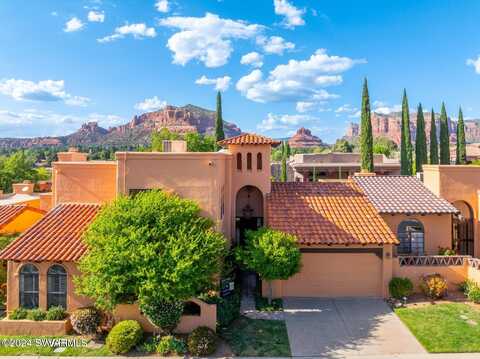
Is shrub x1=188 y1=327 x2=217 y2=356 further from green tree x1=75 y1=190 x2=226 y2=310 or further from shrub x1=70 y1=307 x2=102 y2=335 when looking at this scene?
shrub x1=70 y1=307 x2=102 y2=335

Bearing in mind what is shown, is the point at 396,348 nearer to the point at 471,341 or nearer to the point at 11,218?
the point at 471,341

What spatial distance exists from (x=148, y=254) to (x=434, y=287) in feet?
46.5

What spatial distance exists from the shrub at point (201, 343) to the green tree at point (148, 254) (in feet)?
4.87

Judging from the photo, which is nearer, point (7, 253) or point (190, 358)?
point (190, 358)

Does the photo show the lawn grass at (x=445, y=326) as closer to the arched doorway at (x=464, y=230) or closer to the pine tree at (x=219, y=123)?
the arched doorway at (x=464, y=230)

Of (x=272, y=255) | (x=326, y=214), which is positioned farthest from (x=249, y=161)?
(x=272, y=255)

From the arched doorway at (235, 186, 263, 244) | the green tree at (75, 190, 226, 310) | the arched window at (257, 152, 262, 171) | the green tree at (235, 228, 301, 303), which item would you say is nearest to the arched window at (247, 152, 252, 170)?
the arched window at (257, 152, 262, 171)

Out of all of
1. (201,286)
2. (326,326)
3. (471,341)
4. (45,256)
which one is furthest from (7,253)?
(471,341)

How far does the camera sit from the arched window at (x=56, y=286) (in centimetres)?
1507

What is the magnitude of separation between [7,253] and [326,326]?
14.1 meters

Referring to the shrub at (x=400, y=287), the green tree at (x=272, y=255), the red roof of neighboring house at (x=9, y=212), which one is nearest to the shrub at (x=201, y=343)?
the green tree at (x=272, y=255)

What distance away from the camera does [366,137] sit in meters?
44.2

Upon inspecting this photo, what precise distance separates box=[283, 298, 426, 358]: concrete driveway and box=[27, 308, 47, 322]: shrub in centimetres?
1041

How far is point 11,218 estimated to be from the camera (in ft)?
67.2
